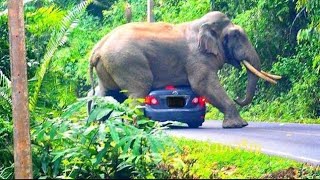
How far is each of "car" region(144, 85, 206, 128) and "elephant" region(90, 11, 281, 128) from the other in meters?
0.30

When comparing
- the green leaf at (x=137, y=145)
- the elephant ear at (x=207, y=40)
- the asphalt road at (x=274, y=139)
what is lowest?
the asphalt road at (x=274, y=139)

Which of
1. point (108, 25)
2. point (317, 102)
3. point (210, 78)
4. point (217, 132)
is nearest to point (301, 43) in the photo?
point (317, 102)

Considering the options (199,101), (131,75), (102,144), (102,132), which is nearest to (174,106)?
(199,101)

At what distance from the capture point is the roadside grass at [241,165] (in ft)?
32.0

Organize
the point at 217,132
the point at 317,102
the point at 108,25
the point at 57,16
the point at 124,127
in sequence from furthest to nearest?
the point at 108,25
the point at 317,102
the point at 217,132
the point at 57,16
the point at 124,127

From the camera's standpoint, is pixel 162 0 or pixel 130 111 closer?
pixel 130 111

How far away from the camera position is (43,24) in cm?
1320

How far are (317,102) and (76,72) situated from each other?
536 inches

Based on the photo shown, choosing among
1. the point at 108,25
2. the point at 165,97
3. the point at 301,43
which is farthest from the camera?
the point at 108,25

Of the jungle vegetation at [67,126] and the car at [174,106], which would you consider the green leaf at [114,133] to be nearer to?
the jungle vegetation at [67,126]

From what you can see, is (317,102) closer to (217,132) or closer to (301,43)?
(301,43)

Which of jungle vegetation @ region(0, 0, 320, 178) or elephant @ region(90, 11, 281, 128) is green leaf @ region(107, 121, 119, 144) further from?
elephant @ region(90, 11, 281, 128)

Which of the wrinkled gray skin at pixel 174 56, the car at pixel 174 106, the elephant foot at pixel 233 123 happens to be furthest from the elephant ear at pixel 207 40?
the elephant foot at pixel 233 123

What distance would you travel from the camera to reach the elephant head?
1998 cm
